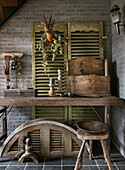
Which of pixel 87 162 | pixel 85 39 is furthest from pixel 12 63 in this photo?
pixel 87 162

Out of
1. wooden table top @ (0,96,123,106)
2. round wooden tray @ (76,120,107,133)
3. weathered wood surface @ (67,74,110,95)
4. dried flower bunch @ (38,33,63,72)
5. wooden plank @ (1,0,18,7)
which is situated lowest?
round wooden tray @ (76,120,107,133)

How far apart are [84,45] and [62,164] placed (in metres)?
2.35

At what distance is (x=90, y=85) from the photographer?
2707mm

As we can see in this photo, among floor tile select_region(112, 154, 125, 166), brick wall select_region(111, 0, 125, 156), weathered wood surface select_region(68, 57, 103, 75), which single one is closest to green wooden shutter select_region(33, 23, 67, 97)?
weathered wood surface select_region(68, 57, 103, 75)

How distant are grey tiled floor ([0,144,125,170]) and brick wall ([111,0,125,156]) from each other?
14.3 inches

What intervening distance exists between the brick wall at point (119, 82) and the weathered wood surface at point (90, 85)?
282mm

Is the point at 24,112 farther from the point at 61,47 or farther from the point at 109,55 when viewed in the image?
the point at 109,55

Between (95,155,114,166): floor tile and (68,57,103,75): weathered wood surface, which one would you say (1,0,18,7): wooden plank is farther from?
(95,155,114,166): floor tile

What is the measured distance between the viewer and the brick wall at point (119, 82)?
266 centimetres

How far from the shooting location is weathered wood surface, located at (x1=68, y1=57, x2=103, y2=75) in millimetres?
3014

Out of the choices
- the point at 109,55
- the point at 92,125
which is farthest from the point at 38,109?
the point at 109,55

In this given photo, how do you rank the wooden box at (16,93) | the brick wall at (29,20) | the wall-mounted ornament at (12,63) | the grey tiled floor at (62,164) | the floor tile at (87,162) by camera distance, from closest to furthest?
the grey tiled floor at (62,164) → the floor tile at (87,162) → the wooden box at (16,93) → the wall-mounted ornament at (12,63) → the brick wall at (29,20)

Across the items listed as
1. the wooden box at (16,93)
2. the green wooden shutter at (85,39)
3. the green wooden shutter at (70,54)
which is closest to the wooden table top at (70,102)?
the wooden box at (16,93)

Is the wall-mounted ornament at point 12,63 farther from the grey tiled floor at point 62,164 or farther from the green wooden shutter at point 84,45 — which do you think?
the grey tiled floor at point 62,164
